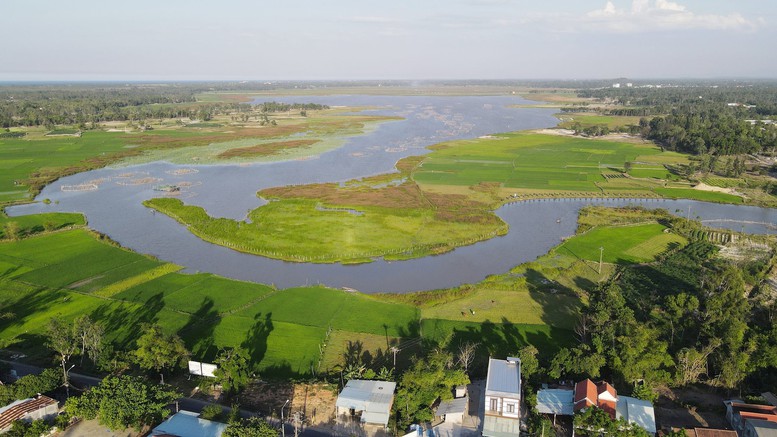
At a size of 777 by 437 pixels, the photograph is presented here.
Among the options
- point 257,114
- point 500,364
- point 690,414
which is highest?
point 257,114

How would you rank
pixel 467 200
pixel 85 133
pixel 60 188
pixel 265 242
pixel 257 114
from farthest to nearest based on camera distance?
pixel 257 114
pixel 85 133
pixel 60 188
pixel 467 200
pixel 265 242

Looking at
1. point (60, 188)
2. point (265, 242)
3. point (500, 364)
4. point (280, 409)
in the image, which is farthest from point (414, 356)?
point (60, 188)

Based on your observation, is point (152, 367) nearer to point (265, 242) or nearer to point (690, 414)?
point (265, 242)

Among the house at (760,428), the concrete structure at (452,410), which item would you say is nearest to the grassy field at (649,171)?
the house at (760,428)

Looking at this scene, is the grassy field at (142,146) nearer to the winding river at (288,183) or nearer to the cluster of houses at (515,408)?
the winding river at (288,183)

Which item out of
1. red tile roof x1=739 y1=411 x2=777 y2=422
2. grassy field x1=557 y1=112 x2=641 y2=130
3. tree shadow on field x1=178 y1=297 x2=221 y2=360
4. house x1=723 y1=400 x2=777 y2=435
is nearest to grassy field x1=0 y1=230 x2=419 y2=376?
tree shadow on field x1=178 y1=297 x2=221 y2=360

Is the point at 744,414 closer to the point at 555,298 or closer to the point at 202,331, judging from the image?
the point at 555,298

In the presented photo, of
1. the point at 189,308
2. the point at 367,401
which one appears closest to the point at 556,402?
the point at 367,401

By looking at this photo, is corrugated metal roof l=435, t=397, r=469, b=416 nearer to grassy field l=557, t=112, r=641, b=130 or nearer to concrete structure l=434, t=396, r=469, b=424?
concrete structure l=434, t=396, r=469, b=424
